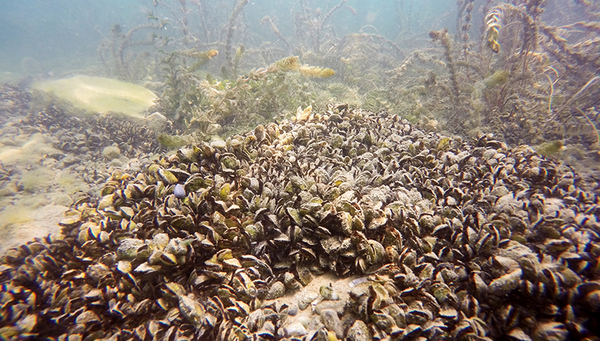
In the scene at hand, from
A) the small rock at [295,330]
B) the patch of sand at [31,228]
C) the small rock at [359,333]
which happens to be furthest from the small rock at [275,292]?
the patch of sand at [31,228]

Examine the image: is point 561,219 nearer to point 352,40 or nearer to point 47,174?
point 47,174

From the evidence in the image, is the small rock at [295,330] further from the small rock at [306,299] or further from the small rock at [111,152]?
the small rock at [111,152]

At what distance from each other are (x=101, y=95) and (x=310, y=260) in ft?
31.4

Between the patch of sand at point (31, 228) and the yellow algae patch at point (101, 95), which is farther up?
the yellow algae patch at point (101, 95)

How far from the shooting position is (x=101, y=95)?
7.85m

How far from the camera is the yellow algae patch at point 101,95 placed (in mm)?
7395

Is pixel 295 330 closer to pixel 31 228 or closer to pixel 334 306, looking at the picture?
pixel 334 306

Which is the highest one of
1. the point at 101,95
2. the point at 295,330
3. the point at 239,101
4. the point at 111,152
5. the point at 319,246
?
the point at 101,95

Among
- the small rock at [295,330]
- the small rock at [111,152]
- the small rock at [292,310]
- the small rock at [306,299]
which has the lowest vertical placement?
the small rock at [295,330]

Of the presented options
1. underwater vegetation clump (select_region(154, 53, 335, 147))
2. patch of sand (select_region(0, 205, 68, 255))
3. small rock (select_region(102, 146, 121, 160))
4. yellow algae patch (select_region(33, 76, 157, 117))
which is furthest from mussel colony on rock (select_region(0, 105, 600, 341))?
yellow algae patch (select_region(33, 76, 157, 117))

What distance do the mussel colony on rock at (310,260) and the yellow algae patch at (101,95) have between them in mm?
6117

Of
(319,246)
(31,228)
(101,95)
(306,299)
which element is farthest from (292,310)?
(101,95)

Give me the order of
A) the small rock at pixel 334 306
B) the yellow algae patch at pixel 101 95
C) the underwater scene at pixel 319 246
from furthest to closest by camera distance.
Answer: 1. the yellow algae patch at pixel 101 95
2. the small rock at pixel 334 306
3. the underwater scene at pixel 319 246

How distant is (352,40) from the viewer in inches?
577
